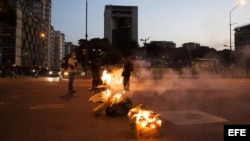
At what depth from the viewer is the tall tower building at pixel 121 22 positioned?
171 metres

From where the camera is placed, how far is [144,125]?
279 inches

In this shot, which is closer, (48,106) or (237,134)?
(237,134)

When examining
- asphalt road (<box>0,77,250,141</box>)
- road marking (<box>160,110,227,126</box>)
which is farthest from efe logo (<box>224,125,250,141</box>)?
road marking (<box>160,110,227,126</box>)

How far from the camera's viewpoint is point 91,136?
7.30 metres

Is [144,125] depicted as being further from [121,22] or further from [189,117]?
[121,22]

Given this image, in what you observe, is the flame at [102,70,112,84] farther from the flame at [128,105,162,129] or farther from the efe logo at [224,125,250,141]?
the efe logo at [224,125,250,141]

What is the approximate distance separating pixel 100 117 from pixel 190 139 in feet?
10.9

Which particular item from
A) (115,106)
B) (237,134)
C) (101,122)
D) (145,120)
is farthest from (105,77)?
(237,134)

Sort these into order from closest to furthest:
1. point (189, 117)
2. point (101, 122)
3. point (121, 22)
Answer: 1. point (101, 122)
2. point (189, 117)
3. point (121, 22)

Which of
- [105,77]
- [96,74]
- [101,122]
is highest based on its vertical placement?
[96,74]

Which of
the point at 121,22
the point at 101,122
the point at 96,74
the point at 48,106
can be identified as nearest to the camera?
the point at 101,122

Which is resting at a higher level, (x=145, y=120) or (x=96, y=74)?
(x=96, y=74)

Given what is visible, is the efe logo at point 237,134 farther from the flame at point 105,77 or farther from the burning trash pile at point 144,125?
the flame at point 105,77

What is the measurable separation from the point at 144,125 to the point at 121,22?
6709 inches
